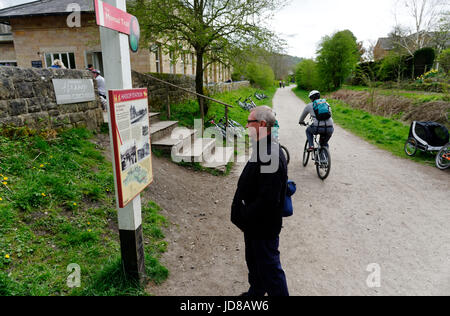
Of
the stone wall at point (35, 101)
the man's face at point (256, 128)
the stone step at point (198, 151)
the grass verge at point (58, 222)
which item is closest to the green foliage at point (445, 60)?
the stone step at point (198, 151)

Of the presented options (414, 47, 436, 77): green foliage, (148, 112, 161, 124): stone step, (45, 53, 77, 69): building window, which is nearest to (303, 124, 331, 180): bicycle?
(148, 112, 161, 124): stone step

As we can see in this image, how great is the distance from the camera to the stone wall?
4516 millimetres

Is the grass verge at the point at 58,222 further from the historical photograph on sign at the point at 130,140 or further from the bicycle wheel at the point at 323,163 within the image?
the bicycle wheel at the point at 323,163

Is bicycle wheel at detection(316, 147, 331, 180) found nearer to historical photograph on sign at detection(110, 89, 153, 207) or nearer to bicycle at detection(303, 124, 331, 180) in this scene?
bicycle at detection(303, 124, 331, 180)

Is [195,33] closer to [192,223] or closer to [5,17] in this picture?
[192,223]

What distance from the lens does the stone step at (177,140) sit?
23.1 ft

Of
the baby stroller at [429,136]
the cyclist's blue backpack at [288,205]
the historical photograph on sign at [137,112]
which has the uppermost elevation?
the historical photograph on sign at [137,112]

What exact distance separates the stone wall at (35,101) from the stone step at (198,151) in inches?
92.6

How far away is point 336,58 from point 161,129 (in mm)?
32526

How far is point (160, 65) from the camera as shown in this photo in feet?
51.9

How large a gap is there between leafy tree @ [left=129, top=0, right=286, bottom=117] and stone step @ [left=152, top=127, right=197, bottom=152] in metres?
0.94

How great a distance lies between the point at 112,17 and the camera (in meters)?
2.25

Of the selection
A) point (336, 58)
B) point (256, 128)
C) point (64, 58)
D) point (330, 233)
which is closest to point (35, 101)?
point (256, 128)

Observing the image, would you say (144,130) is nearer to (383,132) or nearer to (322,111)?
(322,111)
